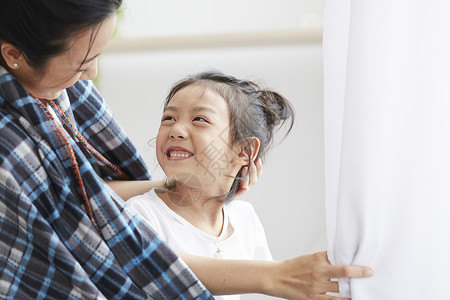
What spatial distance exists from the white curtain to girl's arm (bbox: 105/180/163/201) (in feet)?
1.85

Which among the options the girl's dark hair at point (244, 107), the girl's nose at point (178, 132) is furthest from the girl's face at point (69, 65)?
the girl's dark hair at point (244, 107)

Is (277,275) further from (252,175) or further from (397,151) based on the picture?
(252,175)

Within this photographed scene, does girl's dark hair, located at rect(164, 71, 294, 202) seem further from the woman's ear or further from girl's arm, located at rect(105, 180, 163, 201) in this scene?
the woman's ear

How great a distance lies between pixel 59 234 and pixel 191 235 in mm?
328

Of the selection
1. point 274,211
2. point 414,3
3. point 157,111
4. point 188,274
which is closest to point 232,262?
point 188,274

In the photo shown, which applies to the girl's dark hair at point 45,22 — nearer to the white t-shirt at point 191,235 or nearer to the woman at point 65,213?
the woman at point 65,213

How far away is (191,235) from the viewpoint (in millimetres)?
1208

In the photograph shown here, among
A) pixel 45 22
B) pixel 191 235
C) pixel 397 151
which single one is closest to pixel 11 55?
pixel 45 22

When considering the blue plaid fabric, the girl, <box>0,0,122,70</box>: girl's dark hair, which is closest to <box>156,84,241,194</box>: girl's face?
the girl

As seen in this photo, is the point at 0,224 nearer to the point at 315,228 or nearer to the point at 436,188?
the point at 436,188

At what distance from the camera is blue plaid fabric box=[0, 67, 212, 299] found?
0.93 metres

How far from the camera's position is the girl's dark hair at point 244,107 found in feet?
4.22

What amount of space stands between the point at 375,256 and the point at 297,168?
45.9 inches

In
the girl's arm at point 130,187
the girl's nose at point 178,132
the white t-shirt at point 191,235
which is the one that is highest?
the girl's nose at point 178,132
